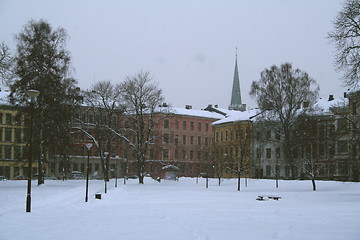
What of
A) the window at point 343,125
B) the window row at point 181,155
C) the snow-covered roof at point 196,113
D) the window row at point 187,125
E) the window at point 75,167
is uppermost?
the snow-covered roof at point 196,113

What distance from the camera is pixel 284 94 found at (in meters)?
61.9

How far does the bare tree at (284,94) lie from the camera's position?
2392 inches

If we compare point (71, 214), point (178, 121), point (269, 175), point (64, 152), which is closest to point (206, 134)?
point (178, 121)

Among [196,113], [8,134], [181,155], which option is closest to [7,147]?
[8,134]

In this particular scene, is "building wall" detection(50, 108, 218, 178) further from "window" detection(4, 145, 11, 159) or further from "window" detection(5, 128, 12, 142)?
"window" detection(4, 145, 11, 159)

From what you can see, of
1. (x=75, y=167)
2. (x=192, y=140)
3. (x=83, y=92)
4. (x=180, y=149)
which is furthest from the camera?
(x=192, y=140)

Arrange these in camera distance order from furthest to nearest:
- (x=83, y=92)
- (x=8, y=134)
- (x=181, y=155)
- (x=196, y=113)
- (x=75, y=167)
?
(x=196, y=113)
(x=181, y=155)
(x=75, y=167)
(x=8, y=134)
(x=83, y=92)

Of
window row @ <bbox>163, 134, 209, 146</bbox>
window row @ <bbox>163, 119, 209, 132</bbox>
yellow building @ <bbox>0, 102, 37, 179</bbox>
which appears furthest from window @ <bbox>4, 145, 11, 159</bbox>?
window row @ <bbox>163, 134, 209, 146</bbox>

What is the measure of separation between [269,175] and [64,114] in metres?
46.1

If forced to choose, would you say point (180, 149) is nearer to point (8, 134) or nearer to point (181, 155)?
point (181, 155)

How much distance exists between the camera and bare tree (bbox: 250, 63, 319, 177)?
60750mm

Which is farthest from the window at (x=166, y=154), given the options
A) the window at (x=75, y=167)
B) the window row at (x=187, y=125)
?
the window at (x=75, y=167)

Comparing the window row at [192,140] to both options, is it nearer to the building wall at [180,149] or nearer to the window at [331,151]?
the building wall at [180,149]

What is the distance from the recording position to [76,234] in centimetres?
1513
